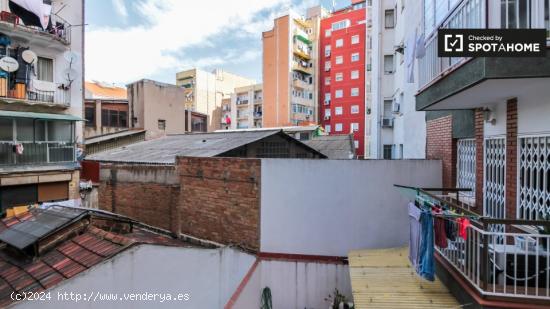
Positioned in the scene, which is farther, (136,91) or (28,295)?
(136,91)

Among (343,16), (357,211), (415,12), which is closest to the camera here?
(357,211)

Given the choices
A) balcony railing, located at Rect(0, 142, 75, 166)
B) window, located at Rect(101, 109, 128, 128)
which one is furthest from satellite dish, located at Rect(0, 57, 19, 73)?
window, located at Rect(101, 109, 128, 128)

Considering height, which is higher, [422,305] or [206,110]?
[206,110]

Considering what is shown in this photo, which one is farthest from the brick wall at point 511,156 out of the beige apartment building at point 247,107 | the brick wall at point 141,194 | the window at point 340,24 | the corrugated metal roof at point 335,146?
the beige apartment building at point 247,107

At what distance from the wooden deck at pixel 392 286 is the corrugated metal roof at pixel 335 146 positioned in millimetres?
11023

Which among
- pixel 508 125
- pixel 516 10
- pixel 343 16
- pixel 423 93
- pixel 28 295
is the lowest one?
pixel 28 295

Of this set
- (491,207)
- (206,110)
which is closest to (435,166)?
(491,207)

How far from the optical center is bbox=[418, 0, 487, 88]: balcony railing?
14.7 ft

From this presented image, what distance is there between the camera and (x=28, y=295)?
394cm

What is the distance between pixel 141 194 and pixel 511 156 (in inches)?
419

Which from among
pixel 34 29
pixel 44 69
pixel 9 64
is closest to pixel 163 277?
pixel 9 64

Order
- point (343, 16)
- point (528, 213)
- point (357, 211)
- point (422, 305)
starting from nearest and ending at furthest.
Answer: point (422, 305), point (528, 213), point (357, 211), point (343, 16)

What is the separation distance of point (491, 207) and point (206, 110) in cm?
5310

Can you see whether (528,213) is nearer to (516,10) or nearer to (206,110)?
(516,10)
